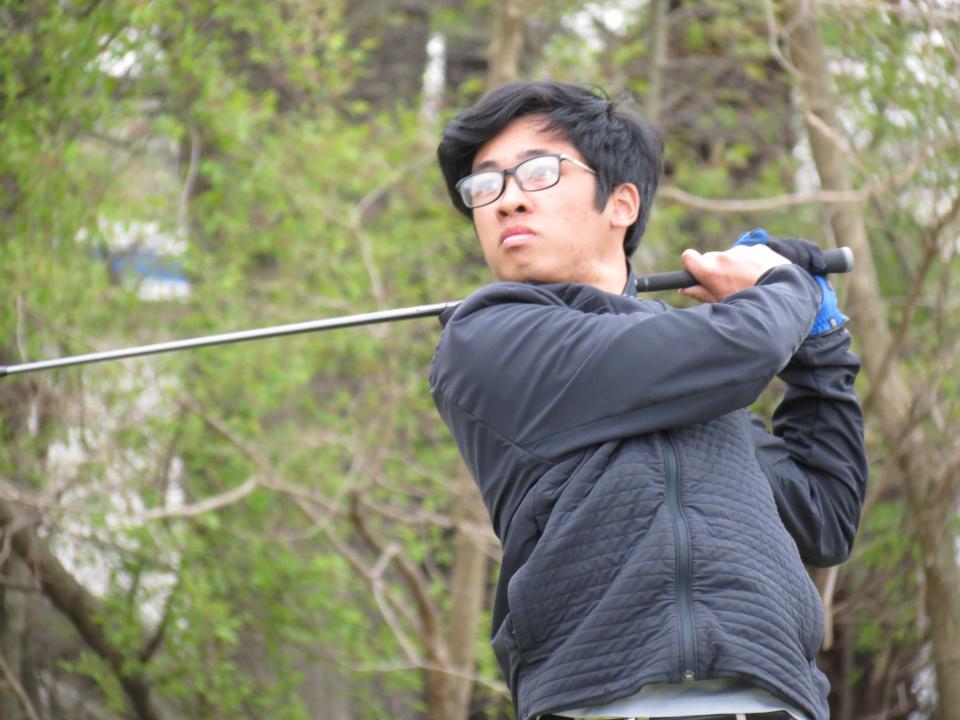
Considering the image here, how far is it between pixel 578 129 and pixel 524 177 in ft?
0.41

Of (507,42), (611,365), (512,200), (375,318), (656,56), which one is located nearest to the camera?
(611,365)

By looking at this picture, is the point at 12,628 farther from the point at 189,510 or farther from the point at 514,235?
the point at 514,235

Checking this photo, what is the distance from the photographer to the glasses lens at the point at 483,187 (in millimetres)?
1812

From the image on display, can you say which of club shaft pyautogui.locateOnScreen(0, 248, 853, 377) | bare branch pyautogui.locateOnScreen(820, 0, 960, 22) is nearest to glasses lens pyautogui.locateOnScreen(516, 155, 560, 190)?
club shaft pyautogui.locateOnScreen(0, 248, 853, 377)

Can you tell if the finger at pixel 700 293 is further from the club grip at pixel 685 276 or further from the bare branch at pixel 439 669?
the bare branch at pixel 439 669

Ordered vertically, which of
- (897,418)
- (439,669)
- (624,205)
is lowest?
(439,669)

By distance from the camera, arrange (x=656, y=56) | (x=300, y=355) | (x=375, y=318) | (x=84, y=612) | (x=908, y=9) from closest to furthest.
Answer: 1. (x=375, y=318)
2. (x=908, y=9)
3. (x=84, y=612)
4. (x=300, y=355)
5. (x=656, y=56)

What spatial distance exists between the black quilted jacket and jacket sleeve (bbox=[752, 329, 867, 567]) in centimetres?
15

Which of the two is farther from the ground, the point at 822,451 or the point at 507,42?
the point at 507,42

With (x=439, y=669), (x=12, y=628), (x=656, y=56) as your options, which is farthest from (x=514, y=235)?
(x=656, y=56)

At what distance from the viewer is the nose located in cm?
179

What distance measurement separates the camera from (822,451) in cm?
186

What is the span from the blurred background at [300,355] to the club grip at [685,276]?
5.85 feet

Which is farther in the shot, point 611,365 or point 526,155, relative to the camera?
point 526,155
